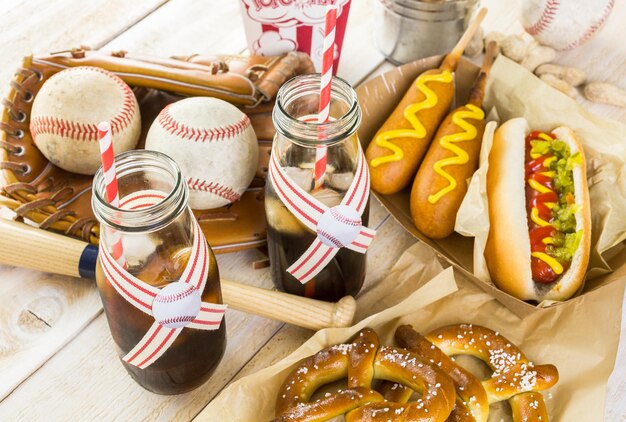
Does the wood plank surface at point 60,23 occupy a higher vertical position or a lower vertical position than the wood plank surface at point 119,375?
higher

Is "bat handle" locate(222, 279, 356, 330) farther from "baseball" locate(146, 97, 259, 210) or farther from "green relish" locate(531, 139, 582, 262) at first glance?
"green relish" locate(531, 139, 582, 262)

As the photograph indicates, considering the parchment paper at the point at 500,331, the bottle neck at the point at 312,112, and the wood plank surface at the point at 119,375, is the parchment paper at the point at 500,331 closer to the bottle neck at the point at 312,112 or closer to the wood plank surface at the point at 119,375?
the wood plank surface at the point at 119,375

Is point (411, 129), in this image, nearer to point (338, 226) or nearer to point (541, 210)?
point (541, 210)

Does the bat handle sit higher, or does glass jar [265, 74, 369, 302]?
glass jar [265, 74, 369, 302]

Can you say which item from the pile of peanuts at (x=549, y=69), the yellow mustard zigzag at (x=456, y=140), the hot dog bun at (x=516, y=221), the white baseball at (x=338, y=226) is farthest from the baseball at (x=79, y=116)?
the pile of peanuts at (x=549, y=69)

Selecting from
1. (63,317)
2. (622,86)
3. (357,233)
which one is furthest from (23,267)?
(622,86)

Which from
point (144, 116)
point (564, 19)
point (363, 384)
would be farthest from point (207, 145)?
point (564, 19)

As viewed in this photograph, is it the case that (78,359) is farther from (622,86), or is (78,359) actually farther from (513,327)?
(622,86)

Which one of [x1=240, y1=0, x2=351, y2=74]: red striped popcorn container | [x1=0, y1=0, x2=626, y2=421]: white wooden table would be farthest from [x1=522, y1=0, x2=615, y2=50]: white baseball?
[x1=240, y1=0, x2=351, y2=74]: red striped popcorn container
